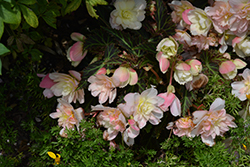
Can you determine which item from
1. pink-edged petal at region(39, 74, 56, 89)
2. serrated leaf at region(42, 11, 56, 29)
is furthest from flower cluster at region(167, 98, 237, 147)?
serrated leaf at region(42, 11, 56, 29)

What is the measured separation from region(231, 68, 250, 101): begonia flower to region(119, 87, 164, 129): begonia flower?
Result: 483 mm

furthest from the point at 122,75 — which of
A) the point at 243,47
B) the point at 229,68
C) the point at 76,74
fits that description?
the point at 243,47

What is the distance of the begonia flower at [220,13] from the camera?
49.3 inches

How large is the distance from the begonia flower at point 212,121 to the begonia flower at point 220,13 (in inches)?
17.6

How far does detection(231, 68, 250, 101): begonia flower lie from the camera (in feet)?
4.19

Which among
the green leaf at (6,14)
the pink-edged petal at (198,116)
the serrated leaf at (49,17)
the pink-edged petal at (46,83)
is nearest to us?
the green leaf at (6,14)

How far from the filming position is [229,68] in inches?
49.9

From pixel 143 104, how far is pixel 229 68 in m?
0.54

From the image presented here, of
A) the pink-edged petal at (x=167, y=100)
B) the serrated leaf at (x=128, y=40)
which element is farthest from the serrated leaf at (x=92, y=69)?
the pink-edged petal at (x=167, y=100)

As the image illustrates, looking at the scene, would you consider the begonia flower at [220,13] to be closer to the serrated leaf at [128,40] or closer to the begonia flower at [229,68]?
the begonia flower at [229,68]

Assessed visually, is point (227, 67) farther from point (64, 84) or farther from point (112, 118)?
point (64, 84)

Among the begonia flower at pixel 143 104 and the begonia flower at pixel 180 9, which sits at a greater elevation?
the begonia flower at pixel 180 9

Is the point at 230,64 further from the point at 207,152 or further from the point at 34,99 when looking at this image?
the point at 34,99

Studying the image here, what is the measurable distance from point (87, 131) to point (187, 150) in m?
0.61
